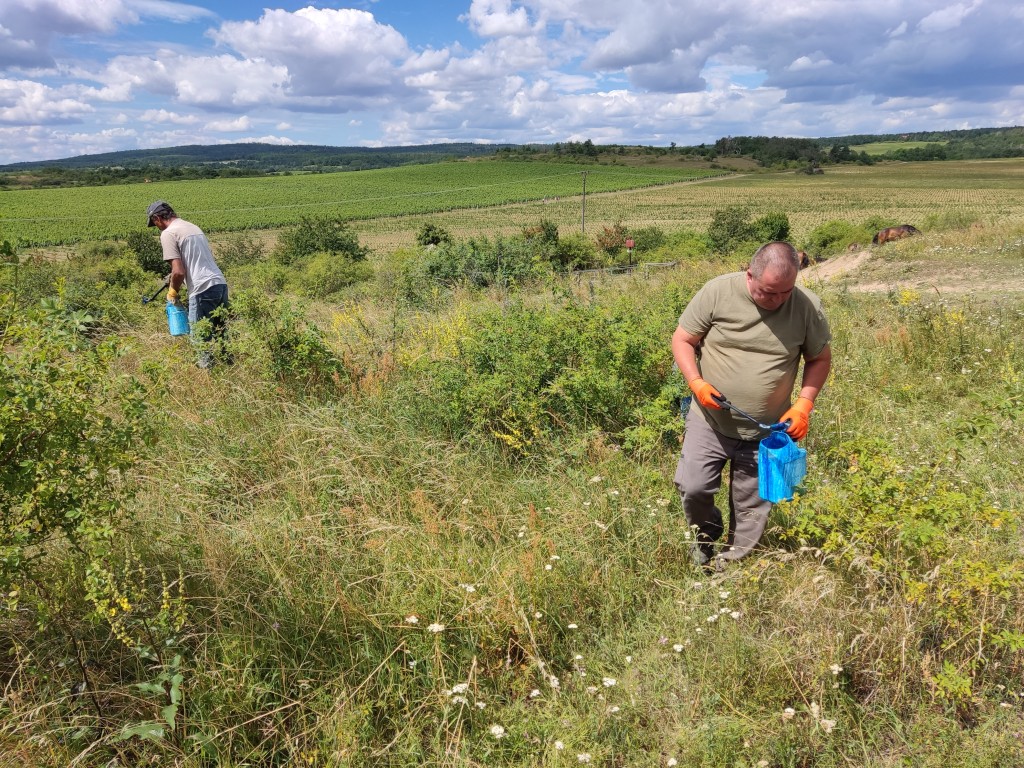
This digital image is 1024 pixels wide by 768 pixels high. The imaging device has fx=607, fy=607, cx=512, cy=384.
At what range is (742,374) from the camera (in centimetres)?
293

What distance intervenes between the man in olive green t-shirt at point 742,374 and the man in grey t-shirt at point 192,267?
4.18 m

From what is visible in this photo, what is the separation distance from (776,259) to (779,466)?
0.93m

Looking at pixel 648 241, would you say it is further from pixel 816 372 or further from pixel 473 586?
pixel 473 586

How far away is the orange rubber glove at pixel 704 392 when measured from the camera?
2.88 m

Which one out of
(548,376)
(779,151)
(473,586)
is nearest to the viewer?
(473,586)

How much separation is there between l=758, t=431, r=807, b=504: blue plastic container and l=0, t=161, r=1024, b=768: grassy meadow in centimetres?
15

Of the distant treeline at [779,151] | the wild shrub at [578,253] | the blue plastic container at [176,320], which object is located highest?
the distant treeline at [779,151]

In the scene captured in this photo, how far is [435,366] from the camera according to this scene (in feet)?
14.9

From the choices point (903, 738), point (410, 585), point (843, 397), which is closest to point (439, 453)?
point (410, 585)

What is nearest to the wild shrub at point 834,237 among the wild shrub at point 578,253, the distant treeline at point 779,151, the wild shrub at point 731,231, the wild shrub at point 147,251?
the wild shrub at point 731,231

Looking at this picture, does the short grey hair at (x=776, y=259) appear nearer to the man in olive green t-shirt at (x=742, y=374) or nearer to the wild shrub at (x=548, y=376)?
the man in olive green t-shirt at (x=742, y=374)

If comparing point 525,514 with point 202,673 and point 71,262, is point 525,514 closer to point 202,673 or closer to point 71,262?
point 202,673

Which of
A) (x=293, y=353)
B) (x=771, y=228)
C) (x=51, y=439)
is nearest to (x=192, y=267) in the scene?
(x=293, y=353)

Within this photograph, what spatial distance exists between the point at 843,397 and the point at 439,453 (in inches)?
132
